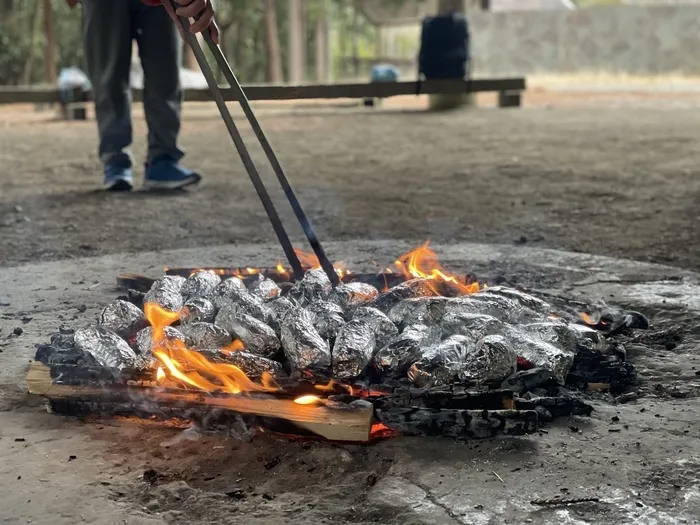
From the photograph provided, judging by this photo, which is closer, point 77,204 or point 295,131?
point 77,204

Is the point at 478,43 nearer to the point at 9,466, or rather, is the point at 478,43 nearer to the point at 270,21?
the point at 270,21

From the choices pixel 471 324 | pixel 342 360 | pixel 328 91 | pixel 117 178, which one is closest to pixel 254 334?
pixel 342 360

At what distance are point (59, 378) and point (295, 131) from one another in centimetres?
837

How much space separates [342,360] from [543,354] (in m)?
0.50

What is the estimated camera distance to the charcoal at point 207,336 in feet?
7.14

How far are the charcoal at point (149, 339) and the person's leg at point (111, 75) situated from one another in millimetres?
3613

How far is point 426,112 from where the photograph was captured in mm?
12195

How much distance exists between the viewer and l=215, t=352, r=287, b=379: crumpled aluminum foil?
2.03 meters

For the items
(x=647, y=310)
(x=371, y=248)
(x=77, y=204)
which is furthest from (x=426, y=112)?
(x=647, y=310)

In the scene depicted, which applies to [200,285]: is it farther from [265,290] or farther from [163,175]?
[163,175]

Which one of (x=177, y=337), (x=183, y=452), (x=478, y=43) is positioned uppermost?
Answer: (x=478, y=43)

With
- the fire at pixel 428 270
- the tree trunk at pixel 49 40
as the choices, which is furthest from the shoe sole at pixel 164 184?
the tree trunk at pixel 49 40

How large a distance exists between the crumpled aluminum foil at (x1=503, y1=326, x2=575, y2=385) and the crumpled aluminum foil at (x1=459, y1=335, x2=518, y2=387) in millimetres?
74

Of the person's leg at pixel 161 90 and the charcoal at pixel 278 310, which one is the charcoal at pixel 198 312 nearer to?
the charcoal at pixel 278 310
